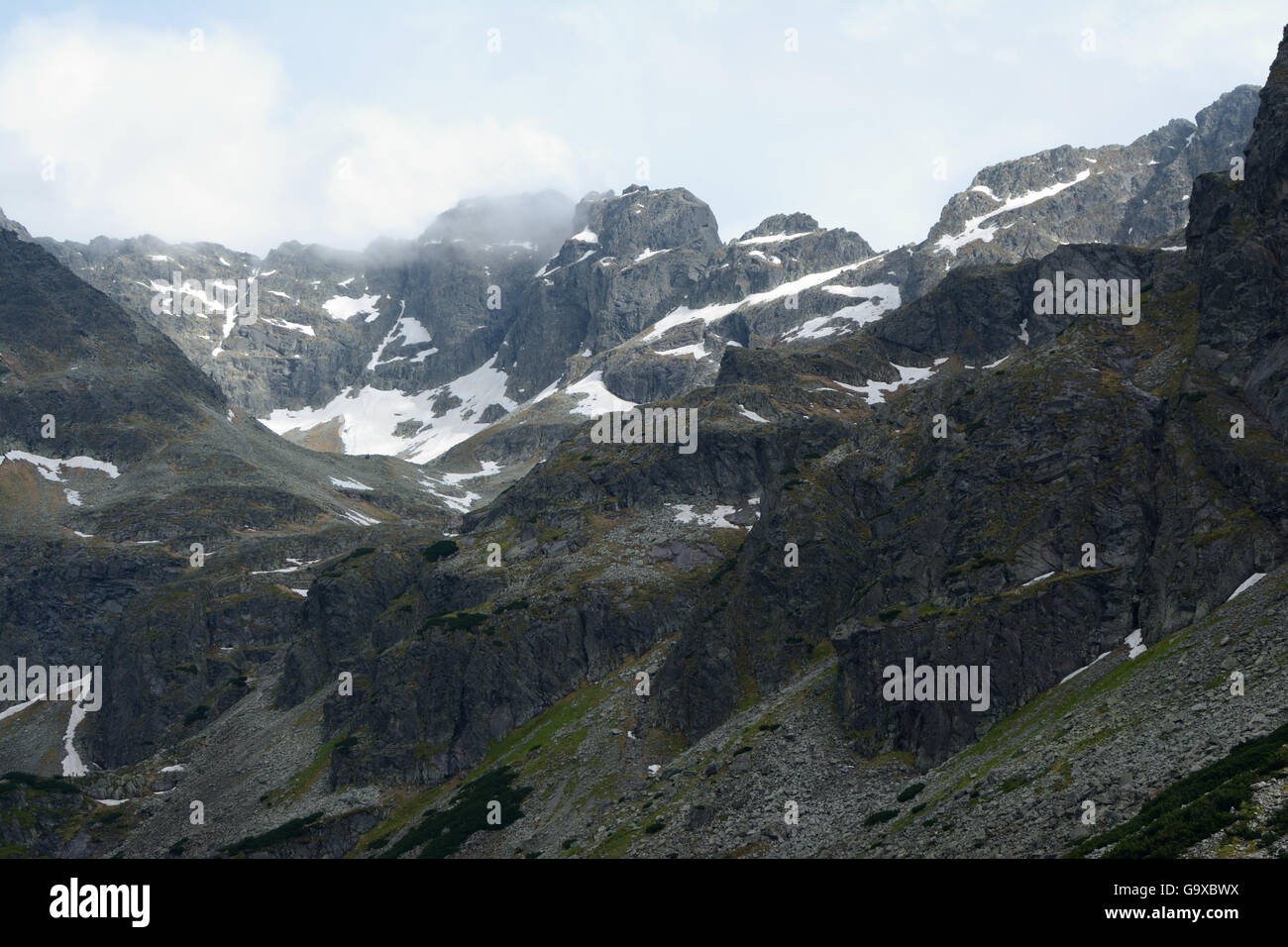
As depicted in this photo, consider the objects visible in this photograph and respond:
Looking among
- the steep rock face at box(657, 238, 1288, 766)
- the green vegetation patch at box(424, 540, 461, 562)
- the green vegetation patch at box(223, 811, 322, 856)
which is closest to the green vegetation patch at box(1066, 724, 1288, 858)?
the steep rock face at box(657, 238, 1288, 766)

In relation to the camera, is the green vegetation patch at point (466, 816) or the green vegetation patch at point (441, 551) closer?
the green vegetation patch at point (466, 816)

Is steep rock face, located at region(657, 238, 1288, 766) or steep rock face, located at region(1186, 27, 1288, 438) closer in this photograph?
steep rock face, located at region(657, 238, 1288, 766)

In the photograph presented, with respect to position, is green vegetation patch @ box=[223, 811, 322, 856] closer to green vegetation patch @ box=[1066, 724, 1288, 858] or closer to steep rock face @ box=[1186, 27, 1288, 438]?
green vegetation patch @ box=[1066, 724, 1288, 858]

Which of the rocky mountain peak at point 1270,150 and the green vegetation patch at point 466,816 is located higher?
the rocky mountain peak at point 1270,150

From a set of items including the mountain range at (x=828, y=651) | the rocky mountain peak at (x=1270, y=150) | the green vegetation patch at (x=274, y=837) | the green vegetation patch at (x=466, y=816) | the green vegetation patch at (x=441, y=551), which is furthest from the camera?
the green vegetation patch at (x=441, y=551)

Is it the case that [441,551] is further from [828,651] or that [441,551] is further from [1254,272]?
[1254,272]

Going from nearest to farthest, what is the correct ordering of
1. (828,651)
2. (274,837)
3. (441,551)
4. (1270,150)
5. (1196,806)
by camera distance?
(1196,806) < (1270,150) < (828,651) < (274,837) < (441,551)

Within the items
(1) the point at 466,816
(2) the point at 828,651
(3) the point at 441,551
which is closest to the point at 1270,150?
(2) the point at 828,651

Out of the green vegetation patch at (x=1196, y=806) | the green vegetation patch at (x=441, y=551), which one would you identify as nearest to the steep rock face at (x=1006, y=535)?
the green vegetation patch at (x=1196, y=806)

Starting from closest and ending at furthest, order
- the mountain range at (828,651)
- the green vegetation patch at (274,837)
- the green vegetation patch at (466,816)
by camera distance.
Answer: the mountain range at (828,651) < the green vegetation patch at (466,816) < the green vegetation patch at (274,837)

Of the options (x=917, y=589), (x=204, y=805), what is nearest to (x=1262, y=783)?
(x=917, y=589)

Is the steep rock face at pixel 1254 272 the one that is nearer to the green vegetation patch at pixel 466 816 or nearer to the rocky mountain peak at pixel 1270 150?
the rocky mountain peak at pixel 1270 150
